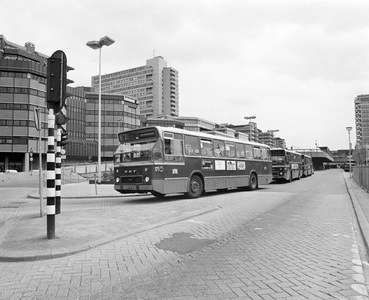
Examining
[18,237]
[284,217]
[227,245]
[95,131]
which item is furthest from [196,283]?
[95,131]

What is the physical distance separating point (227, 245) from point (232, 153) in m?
11.2

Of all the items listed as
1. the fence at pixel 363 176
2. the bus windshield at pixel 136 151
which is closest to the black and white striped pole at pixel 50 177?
the bus windshield at pixel 136 151

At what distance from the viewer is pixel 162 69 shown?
151 meters

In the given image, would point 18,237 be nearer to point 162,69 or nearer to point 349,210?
point 349,210

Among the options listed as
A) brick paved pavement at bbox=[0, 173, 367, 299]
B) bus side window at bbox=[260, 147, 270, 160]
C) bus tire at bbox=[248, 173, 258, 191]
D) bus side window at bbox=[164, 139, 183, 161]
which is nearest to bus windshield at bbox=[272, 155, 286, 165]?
bus side window at bbox=[260, 147, 270, 160]

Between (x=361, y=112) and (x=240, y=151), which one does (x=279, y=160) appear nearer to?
(x=240, y=151)

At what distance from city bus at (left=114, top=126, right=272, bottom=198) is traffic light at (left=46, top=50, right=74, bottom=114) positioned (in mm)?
6205

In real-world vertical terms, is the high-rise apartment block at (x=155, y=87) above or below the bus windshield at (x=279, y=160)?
above

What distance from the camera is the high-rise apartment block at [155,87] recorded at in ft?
492

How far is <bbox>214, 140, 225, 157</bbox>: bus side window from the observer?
15562 mm

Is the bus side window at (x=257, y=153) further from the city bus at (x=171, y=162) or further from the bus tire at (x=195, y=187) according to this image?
the bus tire at (x=195, y=187)

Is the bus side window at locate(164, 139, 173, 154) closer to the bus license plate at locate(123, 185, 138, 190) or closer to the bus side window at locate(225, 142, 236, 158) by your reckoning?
the bus license plate at locate(123, 185, 138, 190)

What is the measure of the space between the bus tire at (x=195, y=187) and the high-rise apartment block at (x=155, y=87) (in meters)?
134

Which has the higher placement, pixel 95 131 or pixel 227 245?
pixel 95 131
